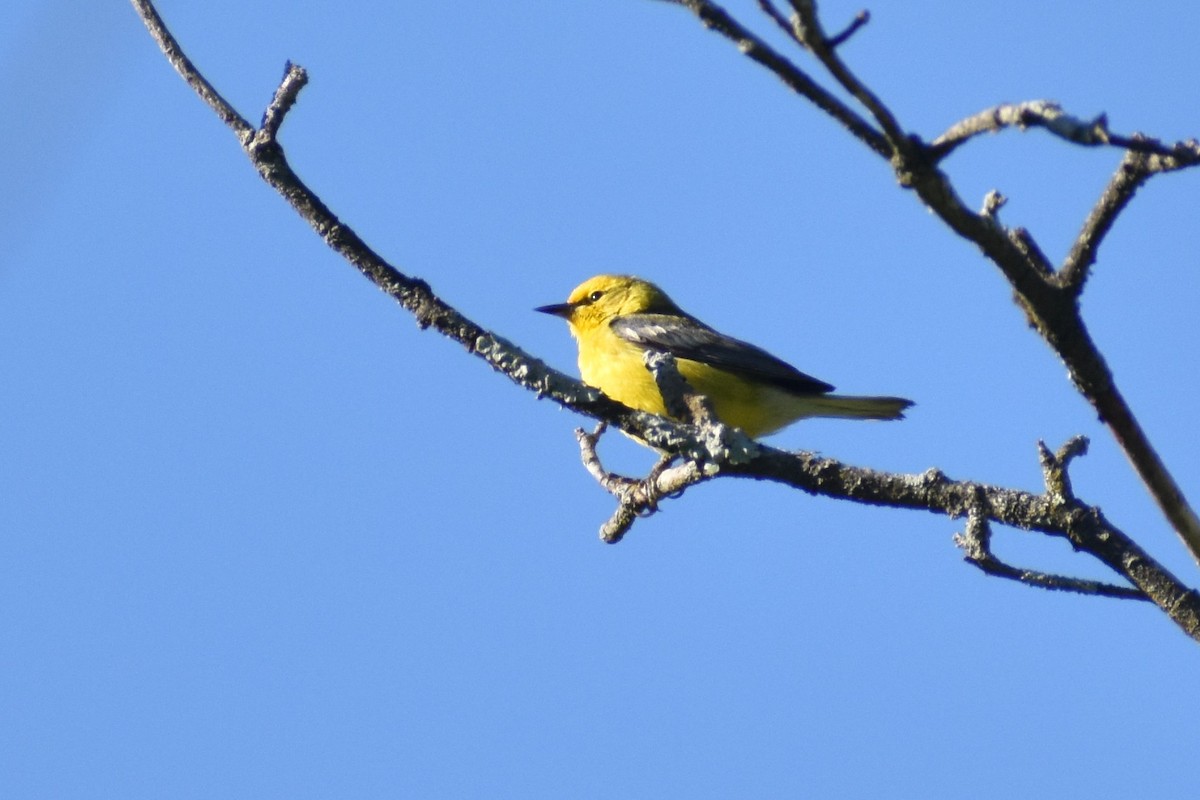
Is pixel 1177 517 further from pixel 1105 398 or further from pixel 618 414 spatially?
pixel 618 414


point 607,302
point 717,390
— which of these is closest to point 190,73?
point 717,390

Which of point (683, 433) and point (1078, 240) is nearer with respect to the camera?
point (1078, 240)

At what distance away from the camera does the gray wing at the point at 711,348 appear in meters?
7.98

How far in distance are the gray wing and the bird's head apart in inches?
10.5

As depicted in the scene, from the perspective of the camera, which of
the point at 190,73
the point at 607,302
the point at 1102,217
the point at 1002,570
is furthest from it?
the point at 607,302

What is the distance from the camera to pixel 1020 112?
2066 mm

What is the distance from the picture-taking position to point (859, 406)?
8000 mm

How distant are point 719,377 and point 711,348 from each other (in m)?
0.50

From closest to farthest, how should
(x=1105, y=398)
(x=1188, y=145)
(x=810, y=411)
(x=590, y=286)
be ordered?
(x=1188, y=145)
(x=1105, y=398)
(x=810, y=411)
(x=590, y=286)

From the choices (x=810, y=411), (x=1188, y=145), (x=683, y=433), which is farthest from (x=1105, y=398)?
(x=810, y=411)

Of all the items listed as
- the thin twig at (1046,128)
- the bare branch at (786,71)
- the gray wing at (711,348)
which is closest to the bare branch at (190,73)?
the bare branch at (786,71)

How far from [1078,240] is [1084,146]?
0.35 metres

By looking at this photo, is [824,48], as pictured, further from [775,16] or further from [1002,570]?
[1002,570]

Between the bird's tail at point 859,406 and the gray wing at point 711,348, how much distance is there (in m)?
0.07
